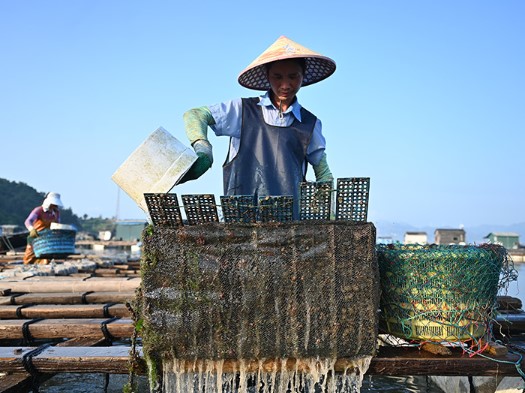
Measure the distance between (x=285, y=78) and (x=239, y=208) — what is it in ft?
4.00

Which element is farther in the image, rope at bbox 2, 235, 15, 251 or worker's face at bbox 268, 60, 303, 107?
rope at bbox 2, 235, 15, 251

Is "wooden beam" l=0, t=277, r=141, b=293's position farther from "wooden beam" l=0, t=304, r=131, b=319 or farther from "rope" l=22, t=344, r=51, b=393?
"rope" l=22, t=344, r=51, b=393

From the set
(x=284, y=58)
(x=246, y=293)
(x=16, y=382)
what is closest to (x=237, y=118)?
(x=284, y=58)

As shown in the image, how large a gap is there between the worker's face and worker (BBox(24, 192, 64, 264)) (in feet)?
30.0

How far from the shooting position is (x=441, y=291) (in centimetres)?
238

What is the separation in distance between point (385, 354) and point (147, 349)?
3.85 ft

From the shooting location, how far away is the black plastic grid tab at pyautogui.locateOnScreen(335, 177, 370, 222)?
2.29m

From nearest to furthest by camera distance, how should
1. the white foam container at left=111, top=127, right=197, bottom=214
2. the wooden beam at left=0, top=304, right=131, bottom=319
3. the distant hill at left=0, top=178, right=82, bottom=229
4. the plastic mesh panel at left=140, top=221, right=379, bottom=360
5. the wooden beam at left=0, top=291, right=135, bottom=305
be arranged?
the plastic mesh panel at left=140, top=221, right=379, bottom=360, the white foam container at left=111, top=127, right=197, bottom=214, the wooden beam at left=0, top=304, right=131, bottom=319, the wooden beam at left=0, top=291, right=135, bottom=305, the distant hill at left=0, top=178, right=82, bottom=229

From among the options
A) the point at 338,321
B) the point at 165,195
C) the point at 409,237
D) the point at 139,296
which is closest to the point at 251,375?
the point at 338,321

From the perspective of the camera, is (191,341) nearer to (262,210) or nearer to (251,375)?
(251,375)

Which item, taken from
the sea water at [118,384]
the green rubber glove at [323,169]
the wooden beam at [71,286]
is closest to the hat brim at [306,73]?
the green rubber glove at [323,169]

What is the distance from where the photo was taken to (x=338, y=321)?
2252 mm

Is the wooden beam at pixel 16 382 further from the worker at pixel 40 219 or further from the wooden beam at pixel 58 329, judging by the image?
the worker at pixel 40 219

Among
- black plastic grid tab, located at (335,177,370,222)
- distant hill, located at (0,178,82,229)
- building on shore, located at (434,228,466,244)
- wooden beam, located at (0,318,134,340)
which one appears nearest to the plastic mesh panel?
black plastic grid tab, located at (335,177,370,222)
